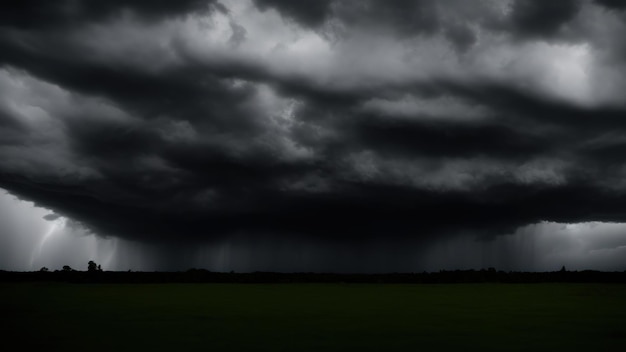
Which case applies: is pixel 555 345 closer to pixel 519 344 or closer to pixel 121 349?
pixel 519 344

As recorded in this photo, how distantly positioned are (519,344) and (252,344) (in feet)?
31.2

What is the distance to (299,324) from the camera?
86.0ft

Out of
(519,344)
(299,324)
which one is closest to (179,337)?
(299,324)

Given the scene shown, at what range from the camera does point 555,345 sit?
18.6 m

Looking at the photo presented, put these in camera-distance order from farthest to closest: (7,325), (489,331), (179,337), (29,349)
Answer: (7,325) → (489,331) → (179,337) → (29,349)

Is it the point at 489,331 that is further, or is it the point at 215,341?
the point at 489,331

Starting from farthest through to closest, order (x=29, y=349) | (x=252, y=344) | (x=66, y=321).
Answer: (x=66, y=321) → (x=252, y=344) → (x=29, y=349)

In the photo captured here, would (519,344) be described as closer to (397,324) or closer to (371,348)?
(371,348)

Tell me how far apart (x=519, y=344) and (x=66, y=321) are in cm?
2186

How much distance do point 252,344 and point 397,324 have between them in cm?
A: 950

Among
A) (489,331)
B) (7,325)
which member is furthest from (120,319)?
(489,331)

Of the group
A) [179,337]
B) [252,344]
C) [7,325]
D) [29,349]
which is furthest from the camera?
[7,325]

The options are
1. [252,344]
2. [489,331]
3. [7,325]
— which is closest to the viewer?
[252,344]

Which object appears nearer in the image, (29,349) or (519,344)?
(29,349)
